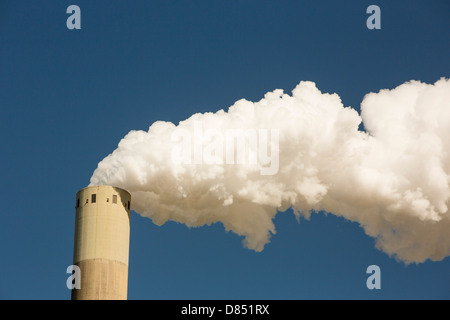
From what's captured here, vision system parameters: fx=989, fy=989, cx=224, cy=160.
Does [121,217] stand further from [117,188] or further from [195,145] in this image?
[195,145]

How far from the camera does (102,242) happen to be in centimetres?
7775

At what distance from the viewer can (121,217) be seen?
79.6 m

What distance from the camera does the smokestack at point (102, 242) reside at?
76.4 metres

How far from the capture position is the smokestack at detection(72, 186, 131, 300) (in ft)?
251

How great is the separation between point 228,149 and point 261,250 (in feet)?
30.5

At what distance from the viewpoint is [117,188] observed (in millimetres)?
79812
